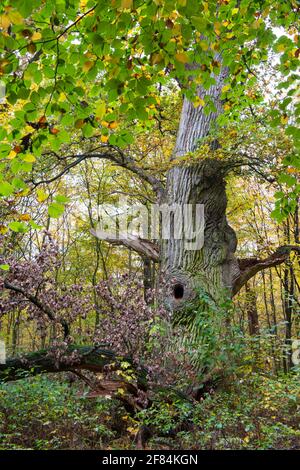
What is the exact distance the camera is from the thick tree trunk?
26.6 ft

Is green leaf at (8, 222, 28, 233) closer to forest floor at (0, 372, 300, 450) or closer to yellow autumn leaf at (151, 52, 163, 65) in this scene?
yellow autumn leaf at (151, 52, 163, 65)

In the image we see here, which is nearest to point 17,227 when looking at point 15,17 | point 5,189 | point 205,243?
point 5,189

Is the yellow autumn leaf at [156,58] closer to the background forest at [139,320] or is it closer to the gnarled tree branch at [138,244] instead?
the background forest at [139,320]

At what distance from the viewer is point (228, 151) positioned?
7.30 metres

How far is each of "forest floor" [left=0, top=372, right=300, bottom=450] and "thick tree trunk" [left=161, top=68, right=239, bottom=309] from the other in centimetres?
239

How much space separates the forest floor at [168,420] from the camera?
4582 mm

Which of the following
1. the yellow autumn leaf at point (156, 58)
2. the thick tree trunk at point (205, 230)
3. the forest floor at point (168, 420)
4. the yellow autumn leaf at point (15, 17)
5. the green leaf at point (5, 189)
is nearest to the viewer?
the yellow autumn leaf at point (15, 17)

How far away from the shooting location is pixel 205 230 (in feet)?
28.4

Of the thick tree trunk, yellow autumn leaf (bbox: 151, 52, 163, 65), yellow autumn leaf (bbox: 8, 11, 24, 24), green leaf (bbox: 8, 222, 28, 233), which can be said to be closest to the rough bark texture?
the thick tree trunk

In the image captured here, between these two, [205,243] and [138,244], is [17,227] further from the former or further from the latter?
[138,244]

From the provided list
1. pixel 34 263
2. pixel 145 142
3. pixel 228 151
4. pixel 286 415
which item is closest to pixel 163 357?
pixel 286 415

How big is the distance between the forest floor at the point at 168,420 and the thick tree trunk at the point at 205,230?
2.39 m

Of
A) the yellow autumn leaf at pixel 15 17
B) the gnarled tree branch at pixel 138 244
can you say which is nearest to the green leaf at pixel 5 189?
the yellow autumn leaf at pixel 15 17
